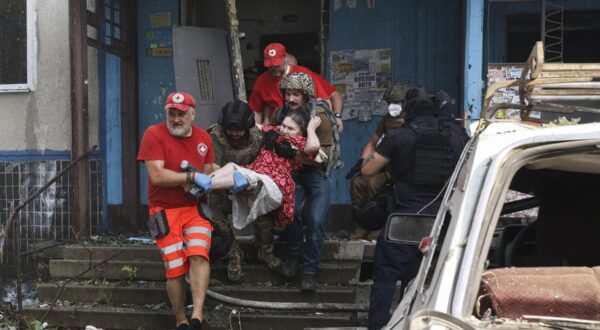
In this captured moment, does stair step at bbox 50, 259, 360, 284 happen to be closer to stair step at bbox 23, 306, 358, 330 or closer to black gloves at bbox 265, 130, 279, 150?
stair step at bbox 23, 306, 358, 330

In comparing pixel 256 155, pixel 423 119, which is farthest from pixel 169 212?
pixel 423 119

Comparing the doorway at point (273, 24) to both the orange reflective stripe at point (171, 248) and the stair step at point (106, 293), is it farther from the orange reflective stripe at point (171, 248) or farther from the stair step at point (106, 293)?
the orange reflective stripe at point (171, 248)

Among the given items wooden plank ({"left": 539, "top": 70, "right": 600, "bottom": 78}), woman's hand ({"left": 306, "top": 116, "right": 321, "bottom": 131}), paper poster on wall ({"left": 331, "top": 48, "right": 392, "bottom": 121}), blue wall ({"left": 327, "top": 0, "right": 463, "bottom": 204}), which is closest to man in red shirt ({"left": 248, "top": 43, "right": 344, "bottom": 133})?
woman's hand ({"left": 306, "top": 116, "right": 321, "bottom": 131})

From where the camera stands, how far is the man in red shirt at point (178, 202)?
15.9 feet

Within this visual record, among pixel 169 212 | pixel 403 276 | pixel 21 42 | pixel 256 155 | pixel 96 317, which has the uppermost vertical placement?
pixel 21 42

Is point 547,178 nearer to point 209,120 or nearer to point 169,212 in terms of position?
point 169,212

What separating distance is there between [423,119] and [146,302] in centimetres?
320

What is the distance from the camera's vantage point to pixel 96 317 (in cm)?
571

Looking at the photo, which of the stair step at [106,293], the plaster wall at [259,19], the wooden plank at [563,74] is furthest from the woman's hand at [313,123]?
the plaster wall at [259,19]

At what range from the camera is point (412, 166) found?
174 inches

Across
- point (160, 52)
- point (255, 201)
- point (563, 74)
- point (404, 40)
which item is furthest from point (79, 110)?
point (563, 74)

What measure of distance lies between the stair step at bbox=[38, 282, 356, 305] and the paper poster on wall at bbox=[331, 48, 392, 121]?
255cm

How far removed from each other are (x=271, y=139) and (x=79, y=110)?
8.07 feet

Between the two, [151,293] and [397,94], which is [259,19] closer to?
[397,94]
